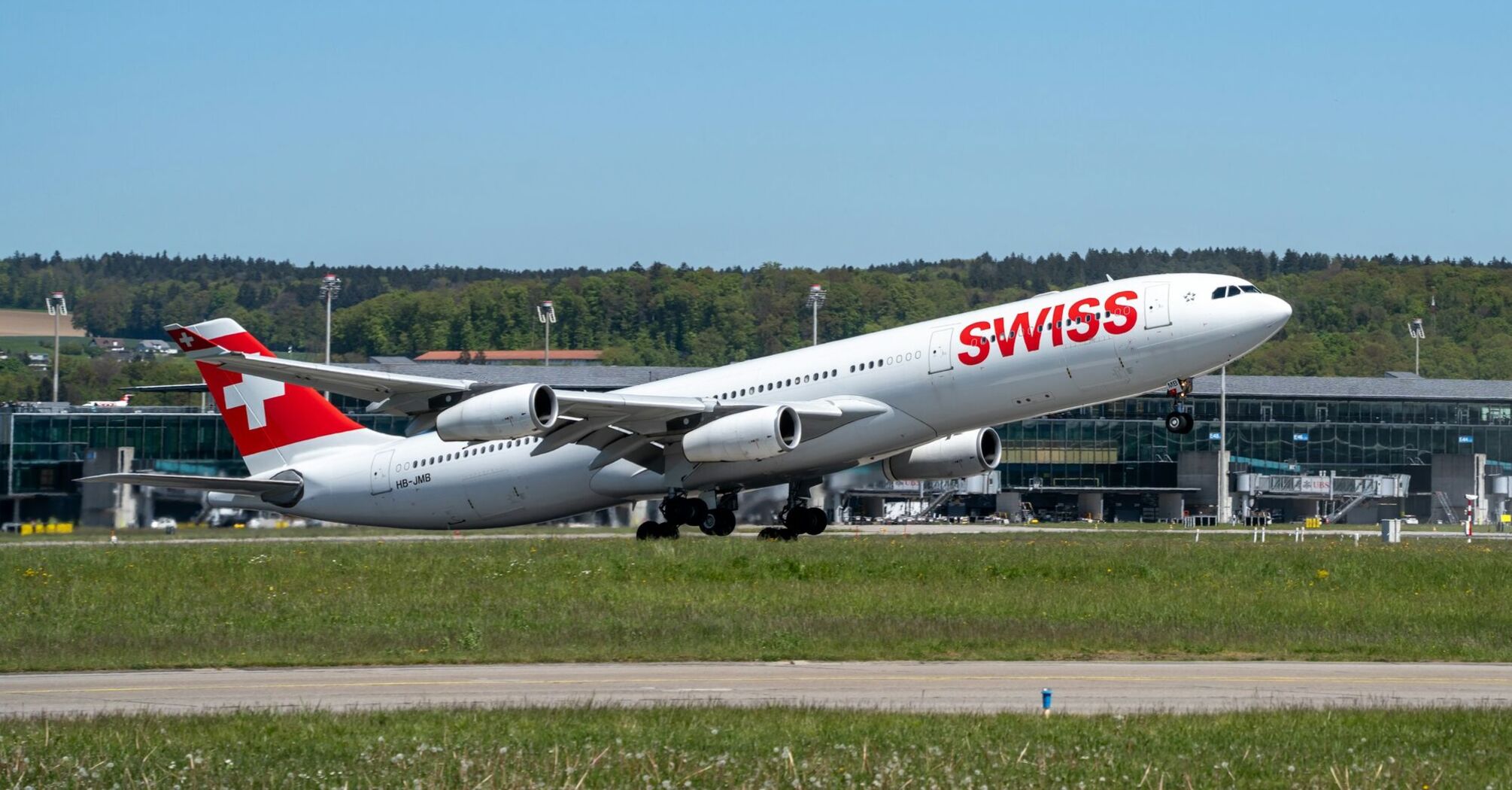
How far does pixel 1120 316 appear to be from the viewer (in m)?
39.5

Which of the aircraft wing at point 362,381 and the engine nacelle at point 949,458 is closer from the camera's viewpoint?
the aircraft wing at point 362,381

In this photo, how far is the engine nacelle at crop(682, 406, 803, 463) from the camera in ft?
133

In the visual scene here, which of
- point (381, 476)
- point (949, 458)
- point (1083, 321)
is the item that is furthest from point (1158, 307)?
point (381, 476)

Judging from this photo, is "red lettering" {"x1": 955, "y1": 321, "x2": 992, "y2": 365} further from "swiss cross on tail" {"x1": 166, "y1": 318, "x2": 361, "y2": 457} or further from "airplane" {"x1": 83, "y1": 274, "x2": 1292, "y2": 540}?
"swiss cross on tail" {"x1": 166, "y1": 318, "x2": 361, "y2": 457}

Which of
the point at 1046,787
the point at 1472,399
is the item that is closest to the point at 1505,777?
the point at 1046,787

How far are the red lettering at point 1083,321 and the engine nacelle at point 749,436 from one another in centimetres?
683

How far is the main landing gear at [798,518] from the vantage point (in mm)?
45750

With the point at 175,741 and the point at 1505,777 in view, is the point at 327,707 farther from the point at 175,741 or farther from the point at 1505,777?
the point at 1505,777

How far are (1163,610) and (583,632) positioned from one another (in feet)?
34.2

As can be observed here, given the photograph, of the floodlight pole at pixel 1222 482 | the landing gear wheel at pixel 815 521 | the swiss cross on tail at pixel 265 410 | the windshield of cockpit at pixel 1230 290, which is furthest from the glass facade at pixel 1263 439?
the windshield of cockpit at pixel 1230 290

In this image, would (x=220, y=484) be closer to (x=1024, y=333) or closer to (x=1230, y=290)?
(x=1024, y=333)

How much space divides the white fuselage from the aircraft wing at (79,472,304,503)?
2.40m

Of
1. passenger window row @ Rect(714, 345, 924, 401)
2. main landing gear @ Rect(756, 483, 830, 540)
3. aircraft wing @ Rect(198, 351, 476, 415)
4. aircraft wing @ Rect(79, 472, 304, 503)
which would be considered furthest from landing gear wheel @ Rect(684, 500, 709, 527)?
aircraft wing @ Rect(79, 472, 304, 503)

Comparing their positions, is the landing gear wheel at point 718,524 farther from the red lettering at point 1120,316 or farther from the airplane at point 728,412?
the red lettering at point 1120,316
